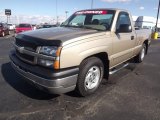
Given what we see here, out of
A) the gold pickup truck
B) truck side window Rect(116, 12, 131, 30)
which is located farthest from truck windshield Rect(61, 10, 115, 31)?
truck side window Rect(116, 12, 131, 30)

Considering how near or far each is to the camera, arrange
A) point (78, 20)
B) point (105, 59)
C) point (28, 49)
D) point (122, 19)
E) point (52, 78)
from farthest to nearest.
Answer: point (78, 20)
point (122, 19)
point (105, 59)
point (28, 49)
point (52, 78)

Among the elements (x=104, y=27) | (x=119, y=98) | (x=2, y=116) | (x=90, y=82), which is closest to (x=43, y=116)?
(x=2, y=116)

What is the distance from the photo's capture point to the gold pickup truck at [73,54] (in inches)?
130

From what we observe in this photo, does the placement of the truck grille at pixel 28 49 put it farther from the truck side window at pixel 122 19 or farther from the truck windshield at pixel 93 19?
the truck side window at pixel 122 19

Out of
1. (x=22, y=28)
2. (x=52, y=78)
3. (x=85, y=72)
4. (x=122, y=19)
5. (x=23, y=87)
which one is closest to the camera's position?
(x=52, y=78)

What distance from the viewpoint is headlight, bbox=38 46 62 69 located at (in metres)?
3.23

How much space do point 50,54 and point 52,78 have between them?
414 millimetres

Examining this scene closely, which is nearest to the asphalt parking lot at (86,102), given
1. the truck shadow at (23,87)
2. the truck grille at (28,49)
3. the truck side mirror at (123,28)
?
the truck shadow at (23,87)

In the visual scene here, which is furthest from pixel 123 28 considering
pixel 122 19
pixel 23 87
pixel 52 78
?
pixel 23 87

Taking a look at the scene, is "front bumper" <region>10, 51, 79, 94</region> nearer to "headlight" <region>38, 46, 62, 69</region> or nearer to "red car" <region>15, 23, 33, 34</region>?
"headlight" <region>38, 46, 62, 69</region>

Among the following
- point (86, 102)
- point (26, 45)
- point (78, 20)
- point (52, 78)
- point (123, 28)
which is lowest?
point (86, 102)

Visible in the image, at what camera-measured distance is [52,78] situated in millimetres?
3232

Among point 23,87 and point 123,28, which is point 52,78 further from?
point 123,28

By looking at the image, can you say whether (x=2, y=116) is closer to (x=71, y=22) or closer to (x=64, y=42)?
(x=64, y=42)
